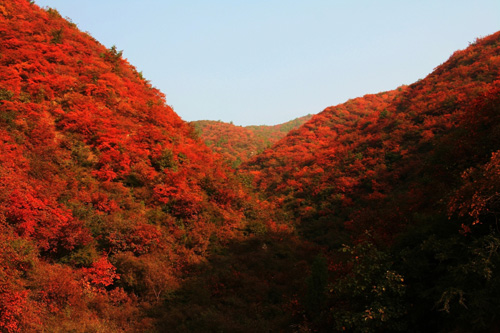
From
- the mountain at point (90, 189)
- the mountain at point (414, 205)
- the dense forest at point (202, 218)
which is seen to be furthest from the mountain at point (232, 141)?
the mountain at point (90, 189)

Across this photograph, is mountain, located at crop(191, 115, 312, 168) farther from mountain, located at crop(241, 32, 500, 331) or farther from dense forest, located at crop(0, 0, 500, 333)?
dense forest, located at crop(0, 0, 500, 333)

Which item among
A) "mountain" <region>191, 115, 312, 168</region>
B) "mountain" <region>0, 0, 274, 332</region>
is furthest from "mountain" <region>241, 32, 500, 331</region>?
"mountain" <region>191, 115, 312, 168</region>

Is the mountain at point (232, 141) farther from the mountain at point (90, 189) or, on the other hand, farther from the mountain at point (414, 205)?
the mountain at point (90, 189)

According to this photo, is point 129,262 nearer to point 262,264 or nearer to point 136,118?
point 262,264

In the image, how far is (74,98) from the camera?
22109 mm

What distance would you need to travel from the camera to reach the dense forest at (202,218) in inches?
382

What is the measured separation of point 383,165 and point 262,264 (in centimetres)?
1683

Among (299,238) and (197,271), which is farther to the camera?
(299,238)

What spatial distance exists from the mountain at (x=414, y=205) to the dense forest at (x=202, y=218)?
8 cm

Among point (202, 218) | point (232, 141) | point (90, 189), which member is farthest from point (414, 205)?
point (232, 141)

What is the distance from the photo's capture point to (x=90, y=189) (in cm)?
1786

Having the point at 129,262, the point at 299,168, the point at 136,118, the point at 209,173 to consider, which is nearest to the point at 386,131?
the point at 299,168

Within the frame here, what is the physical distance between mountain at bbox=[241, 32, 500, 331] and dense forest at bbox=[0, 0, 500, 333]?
0.08 m

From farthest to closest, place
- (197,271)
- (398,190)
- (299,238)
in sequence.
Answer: (299,238) < (398,190) < (197,271)
